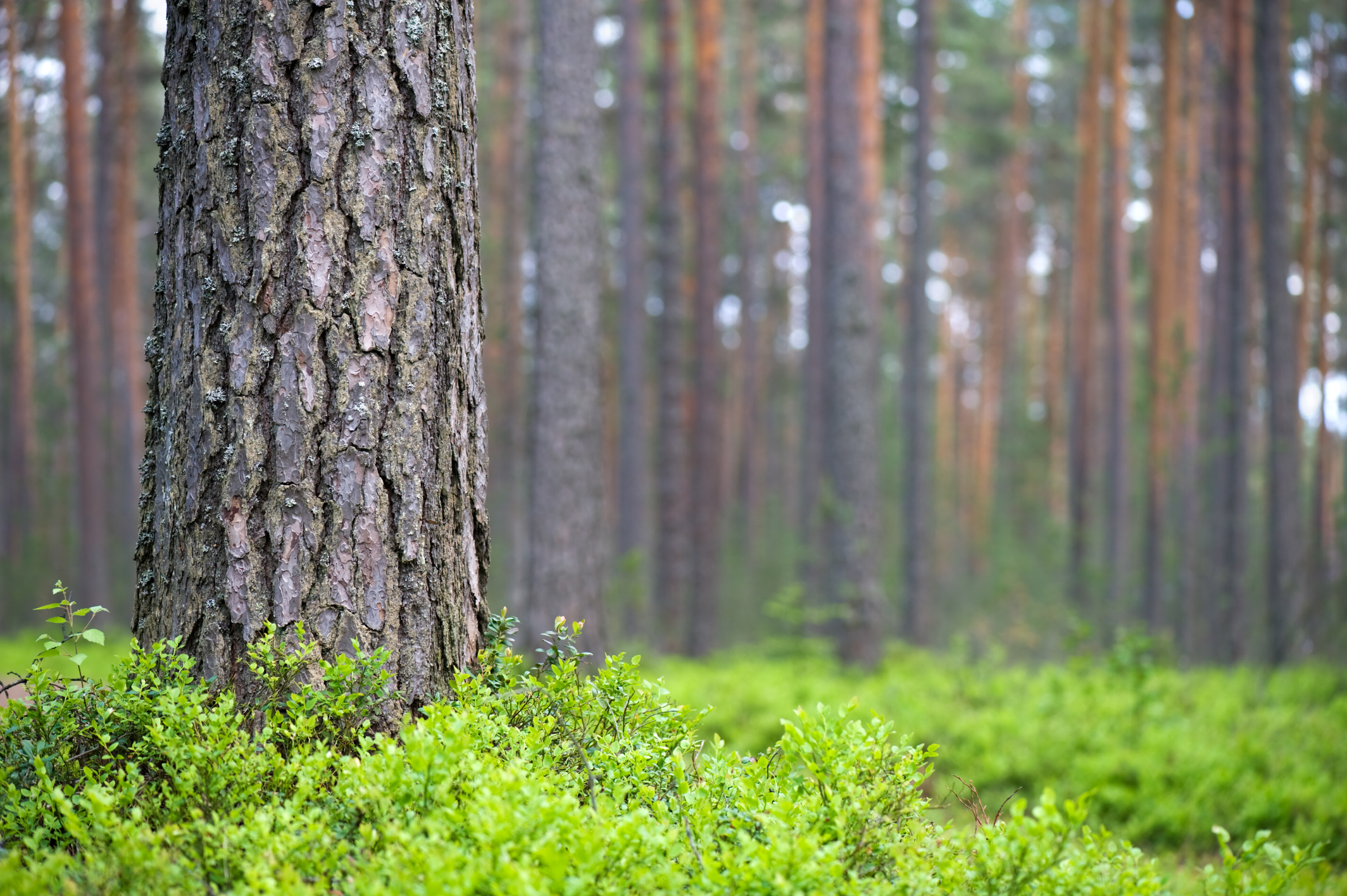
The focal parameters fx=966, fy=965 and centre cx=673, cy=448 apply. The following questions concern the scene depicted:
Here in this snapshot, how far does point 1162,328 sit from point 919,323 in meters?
5.75

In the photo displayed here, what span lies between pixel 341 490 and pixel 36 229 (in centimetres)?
2767

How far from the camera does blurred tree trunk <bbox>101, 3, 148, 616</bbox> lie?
15.0m

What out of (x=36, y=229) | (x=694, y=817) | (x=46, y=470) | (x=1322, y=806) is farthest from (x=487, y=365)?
(x=694, y=817)

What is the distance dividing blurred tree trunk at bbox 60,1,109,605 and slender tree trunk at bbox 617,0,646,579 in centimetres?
739

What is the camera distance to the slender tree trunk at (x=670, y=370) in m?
12.6

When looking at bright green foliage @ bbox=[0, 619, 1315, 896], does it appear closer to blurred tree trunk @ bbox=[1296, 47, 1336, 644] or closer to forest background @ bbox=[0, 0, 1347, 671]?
forest background @ bbox=[0, 0, 1347, 671]

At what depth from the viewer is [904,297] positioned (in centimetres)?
2033

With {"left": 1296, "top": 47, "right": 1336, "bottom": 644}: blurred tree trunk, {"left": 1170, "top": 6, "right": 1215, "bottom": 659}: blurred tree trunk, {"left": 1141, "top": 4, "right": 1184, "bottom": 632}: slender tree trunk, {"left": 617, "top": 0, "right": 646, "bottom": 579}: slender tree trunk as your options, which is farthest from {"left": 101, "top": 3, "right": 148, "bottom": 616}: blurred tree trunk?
{"left": 1296, "top": 47, "right": 1336, "bottom": 644}: blurred tree trunk

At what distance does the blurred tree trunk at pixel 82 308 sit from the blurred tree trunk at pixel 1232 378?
49.0 feet

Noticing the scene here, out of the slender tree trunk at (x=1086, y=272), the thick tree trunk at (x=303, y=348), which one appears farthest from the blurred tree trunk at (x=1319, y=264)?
the thick tree trunk at (x=303, y=348)

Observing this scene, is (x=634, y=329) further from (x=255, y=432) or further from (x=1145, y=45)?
(x=1145, y=45)

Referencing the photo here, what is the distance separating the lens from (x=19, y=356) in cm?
1588

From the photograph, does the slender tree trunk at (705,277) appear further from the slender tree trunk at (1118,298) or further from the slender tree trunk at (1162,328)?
the slender tree trunk at (1118,298)

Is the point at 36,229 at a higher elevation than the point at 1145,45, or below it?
below
